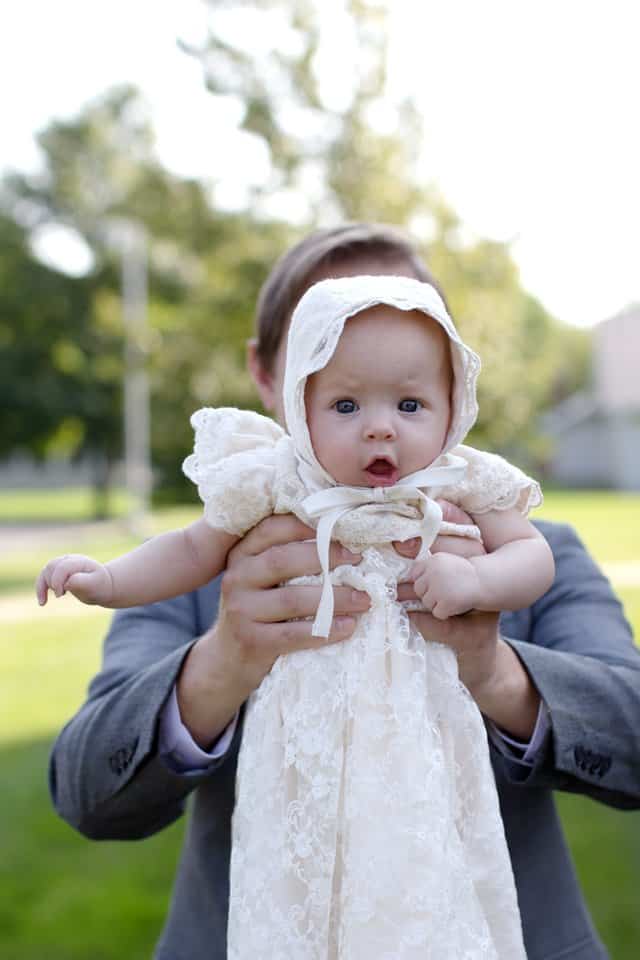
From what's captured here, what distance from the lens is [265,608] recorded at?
178cm

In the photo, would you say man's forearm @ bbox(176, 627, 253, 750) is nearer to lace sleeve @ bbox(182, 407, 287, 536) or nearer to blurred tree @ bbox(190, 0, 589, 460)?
lace sleeve @ bbox(182, 407, 287, 536)

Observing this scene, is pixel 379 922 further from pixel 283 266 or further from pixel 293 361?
pixel 283 266

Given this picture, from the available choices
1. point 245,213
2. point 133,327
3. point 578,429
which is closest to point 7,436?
point 133,327

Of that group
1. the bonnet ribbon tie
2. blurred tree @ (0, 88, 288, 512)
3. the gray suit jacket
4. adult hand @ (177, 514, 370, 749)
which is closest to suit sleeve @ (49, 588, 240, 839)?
the gray suit jacket

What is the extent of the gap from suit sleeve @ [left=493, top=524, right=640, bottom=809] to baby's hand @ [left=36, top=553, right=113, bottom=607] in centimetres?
75

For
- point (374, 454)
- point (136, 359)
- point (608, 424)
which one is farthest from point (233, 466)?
point (608, 424)

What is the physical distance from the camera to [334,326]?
176 cm

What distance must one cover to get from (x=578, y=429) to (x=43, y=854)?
51221 mm

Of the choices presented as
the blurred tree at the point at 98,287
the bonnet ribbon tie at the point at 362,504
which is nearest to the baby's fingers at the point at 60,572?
the bonnet ribbon tie at the point at 362,504

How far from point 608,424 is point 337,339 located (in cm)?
5245

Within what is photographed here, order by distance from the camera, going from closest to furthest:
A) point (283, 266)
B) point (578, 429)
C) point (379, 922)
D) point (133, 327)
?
point (379, 922) < point (283, 266) < point (133, 327) < point (578, 429)

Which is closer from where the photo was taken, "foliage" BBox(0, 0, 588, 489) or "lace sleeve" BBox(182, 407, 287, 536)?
"lace sleeve" BBox(182, 407, 287, 536)

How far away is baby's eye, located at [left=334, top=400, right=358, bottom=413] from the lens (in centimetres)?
181

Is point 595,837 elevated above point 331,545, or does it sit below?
below
